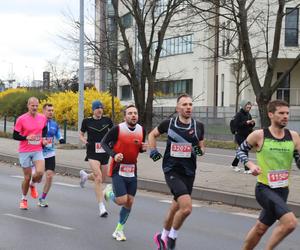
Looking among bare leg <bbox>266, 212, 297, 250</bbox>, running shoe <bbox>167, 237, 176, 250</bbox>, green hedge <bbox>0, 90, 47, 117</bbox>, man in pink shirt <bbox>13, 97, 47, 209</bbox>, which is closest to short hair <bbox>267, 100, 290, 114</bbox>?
bare leg <bbox>266, 212, 297, 250</bbox>

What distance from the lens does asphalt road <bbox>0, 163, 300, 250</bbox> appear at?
284 inches

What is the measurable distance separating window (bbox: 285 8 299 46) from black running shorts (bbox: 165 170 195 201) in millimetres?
34882

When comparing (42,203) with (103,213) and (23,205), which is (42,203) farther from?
(103,213)

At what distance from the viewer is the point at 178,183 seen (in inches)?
261

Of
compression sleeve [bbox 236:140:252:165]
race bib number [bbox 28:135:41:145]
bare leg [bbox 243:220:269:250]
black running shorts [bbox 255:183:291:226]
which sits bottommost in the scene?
bare leg [bbox 243:220:269:250]

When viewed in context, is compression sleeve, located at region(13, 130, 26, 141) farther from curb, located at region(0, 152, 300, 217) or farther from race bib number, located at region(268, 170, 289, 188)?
race bib number, located at region(268, 170, 289, 188)

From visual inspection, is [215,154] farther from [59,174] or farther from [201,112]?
[201,112]

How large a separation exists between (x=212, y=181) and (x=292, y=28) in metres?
29.5

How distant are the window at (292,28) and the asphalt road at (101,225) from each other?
102ft

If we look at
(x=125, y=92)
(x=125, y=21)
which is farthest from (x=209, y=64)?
(x=125, y=92)

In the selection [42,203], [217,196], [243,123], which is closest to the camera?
[42,203]

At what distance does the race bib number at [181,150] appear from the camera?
672cm

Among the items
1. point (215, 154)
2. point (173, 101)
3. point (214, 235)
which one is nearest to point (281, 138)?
point (214, 235)

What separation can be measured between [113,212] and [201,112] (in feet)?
91.5
